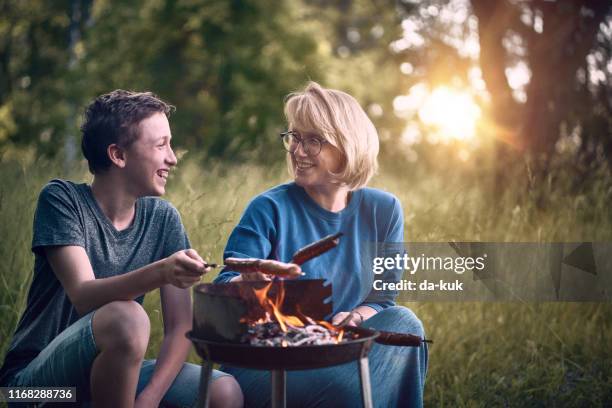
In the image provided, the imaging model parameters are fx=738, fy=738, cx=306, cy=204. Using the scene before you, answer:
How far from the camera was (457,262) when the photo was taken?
5.00m

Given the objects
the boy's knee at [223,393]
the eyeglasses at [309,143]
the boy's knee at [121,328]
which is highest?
the eyeglasses at [309,143]

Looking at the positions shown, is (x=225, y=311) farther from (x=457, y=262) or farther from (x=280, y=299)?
(x=457, y=262)

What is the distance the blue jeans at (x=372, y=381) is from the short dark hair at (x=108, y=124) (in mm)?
1014

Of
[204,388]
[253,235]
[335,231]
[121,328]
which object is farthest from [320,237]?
[121,328]

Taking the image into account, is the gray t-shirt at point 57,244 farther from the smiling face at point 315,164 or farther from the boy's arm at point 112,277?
the smiling face at point 315,164

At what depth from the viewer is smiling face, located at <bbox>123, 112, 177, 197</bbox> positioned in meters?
2.80

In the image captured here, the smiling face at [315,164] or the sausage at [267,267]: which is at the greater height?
the smiling face at [315,164]

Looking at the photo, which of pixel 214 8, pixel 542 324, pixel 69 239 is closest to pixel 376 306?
pixel 69 239

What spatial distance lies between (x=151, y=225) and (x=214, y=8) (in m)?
10.9

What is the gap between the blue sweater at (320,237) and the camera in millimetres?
3020

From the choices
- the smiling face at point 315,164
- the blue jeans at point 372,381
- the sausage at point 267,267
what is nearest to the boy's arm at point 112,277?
the sausage at point 267,267

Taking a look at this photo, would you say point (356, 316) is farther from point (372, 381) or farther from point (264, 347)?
point (264, 347)

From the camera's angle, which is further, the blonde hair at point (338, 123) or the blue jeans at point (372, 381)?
the blonde hair at point (338, 123)

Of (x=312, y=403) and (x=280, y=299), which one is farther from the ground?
(x=280, y=299)
